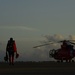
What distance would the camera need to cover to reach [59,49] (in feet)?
206

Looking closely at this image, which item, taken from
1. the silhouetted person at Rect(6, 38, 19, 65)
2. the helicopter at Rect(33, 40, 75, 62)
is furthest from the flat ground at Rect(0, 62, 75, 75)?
the helicopter at Rect(33, 40, 75, 62)

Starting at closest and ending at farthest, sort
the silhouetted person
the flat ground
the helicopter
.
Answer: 1. the flat ground
2. the silhouetted person
3. the helicopter

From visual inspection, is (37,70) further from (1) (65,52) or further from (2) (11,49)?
(1) (65,52)

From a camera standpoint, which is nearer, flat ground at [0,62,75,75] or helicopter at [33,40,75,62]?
flat ground at [0,62,75,75]

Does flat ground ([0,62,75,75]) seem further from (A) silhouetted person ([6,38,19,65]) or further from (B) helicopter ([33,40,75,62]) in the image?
(B) helicopter ([33,40,75,62])

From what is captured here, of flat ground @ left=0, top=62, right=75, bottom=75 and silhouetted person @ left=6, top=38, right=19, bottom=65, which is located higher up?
silhouetted person @ left=6, top=38, right=19, bottom=65

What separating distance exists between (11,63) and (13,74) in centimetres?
1275

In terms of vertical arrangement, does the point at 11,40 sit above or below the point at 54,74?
above

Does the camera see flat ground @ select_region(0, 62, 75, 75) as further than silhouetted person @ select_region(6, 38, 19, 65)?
No

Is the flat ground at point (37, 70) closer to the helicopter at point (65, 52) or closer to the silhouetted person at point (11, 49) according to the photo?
the silhouetted person at point (11, 49)

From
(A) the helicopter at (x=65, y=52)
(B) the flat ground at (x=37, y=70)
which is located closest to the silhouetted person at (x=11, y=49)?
(B) the flat ground at (x=37, y=70)

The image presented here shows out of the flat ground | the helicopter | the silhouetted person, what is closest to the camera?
the flat ground

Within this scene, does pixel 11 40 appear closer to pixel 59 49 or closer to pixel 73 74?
pixel 73 74

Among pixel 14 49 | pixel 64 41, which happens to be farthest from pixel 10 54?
pixel 64 41
